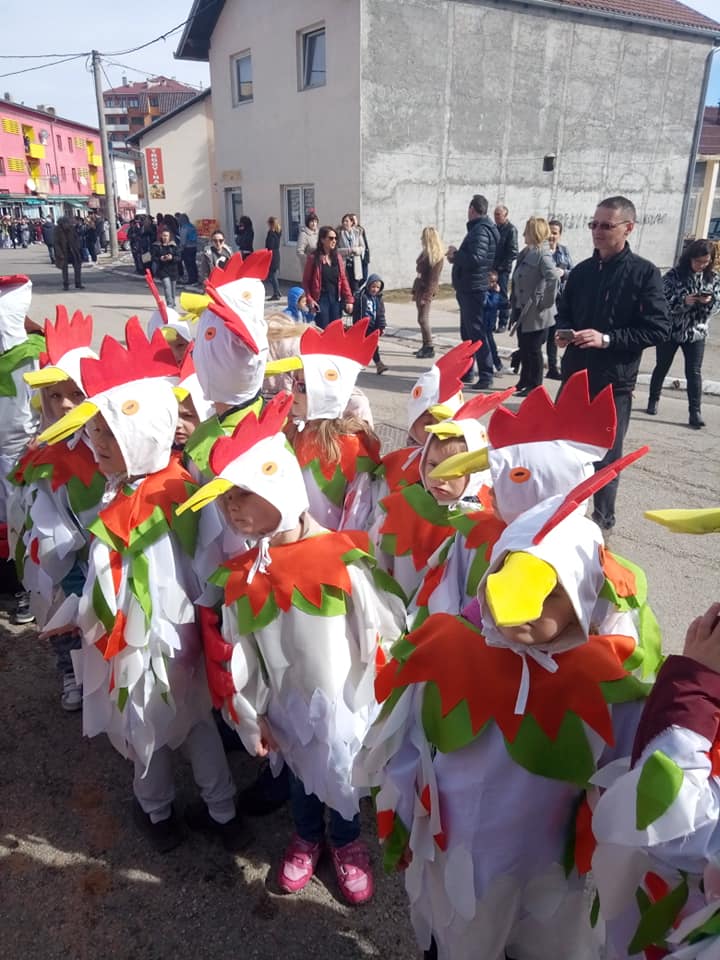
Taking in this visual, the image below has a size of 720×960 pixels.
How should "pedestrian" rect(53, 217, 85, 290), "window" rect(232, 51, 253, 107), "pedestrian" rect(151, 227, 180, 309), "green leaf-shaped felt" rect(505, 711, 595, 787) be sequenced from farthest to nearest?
"window" rect(232, 51, 253, 107)
"pedestrian" rect(53, 217, 85, 290)
"pedestrian" rect(151, 227, 180, 309)
"green leaf-shaped felt" rect(505, 711, 595, 787)

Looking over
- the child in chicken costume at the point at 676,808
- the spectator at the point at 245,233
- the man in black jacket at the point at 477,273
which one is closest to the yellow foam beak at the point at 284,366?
the child in chicken costume at the point at 676,808

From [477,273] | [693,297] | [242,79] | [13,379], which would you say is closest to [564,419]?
[13,379]

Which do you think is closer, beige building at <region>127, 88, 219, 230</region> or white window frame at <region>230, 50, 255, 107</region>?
white window frame at <region>230, 50, 255, 107</region>

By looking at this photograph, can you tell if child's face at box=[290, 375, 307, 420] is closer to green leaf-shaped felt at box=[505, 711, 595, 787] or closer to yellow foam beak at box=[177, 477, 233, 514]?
yellow foam beak at box=[177, 477, 233, 514]

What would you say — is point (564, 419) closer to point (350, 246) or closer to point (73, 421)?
point (73, 421)

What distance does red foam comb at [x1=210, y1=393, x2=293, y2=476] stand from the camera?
1.91m

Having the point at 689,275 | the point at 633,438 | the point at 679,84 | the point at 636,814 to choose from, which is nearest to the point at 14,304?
the point at 636,814

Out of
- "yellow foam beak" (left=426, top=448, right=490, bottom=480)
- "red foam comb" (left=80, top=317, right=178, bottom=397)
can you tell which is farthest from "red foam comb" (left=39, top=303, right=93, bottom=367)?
"yellow foam beak" (left=426, top=448, right=490, bottom=480)

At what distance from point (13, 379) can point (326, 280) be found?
19.3 feet

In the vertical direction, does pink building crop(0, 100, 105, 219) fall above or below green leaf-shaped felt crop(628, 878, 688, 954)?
above

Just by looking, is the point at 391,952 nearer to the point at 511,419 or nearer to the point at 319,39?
the point at 511,419

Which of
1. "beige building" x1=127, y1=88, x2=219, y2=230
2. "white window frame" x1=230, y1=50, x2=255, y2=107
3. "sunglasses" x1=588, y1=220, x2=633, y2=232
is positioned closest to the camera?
"sunglasses" x1=588, y1=220, x2=633, y2=232

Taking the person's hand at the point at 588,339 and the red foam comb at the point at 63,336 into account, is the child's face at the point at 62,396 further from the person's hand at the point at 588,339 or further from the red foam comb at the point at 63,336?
the person's hand at the point at 588,339

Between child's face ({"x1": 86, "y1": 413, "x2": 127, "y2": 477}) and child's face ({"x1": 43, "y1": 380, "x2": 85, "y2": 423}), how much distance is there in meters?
0.70
